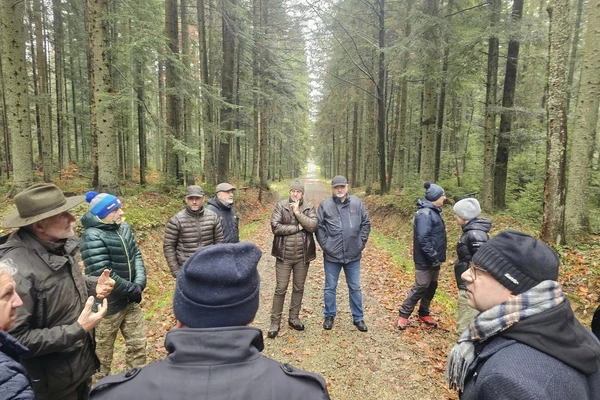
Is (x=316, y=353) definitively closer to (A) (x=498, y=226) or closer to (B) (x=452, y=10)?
(A) (x=498, y=226)

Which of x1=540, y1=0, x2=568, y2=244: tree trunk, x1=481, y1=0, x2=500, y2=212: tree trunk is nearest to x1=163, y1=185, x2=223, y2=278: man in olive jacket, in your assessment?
x1=540, y1=0, x2=568, y2=244: tree trunk

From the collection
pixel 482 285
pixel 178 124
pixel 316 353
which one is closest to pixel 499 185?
pixel 316 353

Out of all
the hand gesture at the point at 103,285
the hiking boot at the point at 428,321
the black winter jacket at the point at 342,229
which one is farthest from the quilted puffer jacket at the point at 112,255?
the hiking boot at the point at 428,321

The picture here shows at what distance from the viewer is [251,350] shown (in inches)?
50.4

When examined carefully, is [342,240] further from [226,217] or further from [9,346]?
[9,346]

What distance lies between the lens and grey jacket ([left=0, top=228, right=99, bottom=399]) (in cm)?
227

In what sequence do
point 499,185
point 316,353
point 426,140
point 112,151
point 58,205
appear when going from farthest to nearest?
point 426,140, point 499,185, point 112,151, point 316,353, point 58,205

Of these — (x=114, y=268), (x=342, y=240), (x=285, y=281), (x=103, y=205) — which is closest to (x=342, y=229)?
(x=342, y=240)

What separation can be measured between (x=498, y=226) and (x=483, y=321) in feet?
28.8

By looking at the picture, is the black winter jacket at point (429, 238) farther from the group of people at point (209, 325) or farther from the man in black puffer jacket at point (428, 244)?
the group of people at point (209, 325)

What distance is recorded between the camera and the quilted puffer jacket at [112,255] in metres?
3.49

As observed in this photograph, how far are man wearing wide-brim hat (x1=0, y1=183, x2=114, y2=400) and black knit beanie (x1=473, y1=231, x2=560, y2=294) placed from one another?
2.95m

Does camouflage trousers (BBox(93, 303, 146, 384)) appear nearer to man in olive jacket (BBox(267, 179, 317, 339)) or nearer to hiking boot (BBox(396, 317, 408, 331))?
man in olive jacket (BBox(267, 179, 317, 339))

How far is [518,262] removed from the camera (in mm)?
1643
